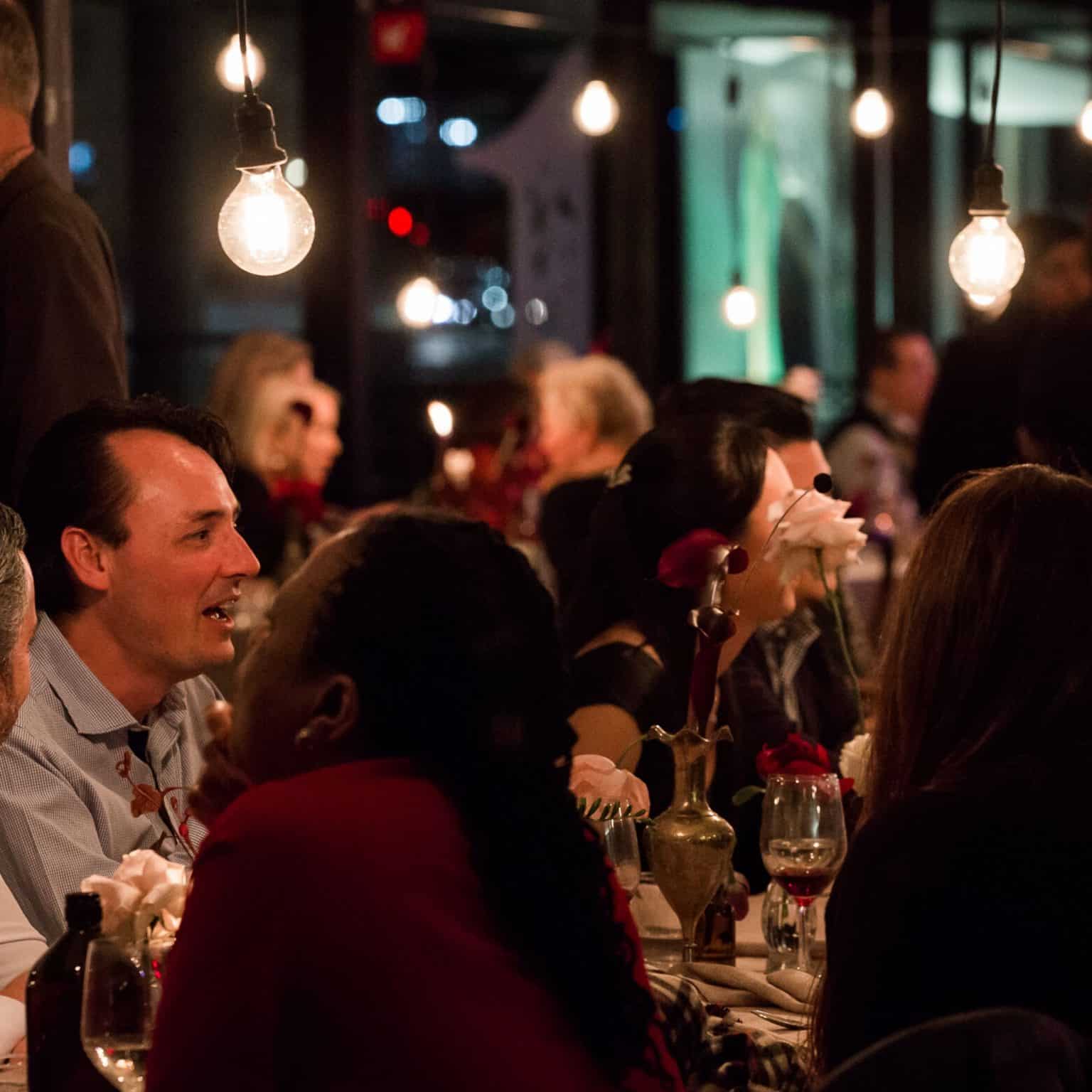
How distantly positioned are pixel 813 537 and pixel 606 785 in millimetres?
495

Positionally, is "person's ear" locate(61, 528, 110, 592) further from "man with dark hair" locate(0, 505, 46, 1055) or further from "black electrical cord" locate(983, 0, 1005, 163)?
"black electrical cord" locate(983, 0, 1005, 163)

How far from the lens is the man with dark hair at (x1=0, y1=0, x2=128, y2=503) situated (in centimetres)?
300

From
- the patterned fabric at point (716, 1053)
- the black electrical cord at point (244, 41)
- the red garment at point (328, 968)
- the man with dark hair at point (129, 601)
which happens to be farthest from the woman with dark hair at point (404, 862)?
the black electrical cord at point (244, 41)

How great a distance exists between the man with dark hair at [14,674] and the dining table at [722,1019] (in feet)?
2.37

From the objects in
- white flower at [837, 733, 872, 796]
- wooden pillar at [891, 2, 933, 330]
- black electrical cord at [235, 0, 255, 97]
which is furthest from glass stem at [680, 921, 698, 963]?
wooden pillar at [891, 2, 933, 330]

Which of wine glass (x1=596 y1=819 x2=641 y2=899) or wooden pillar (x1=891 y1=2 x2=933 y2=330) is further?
wooden pillar (x1=891 y1=2 x2=933 y2=330)

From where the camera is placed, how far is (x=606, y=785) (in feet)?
7.45

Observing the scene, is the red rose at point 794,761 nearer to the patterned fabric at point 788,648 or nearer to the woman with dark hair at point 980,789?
the woman with dark hair at point 980,789

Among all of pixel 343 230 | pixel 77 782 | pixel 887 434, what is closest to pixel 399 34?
pixel 343 230

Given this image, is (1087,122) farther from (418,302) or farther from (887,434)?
(418,302)

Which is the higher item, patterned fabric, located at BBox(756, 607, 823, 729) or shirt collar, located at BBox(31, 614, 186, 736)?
shirt collar, located at BBox(31, 614, 186, 736)

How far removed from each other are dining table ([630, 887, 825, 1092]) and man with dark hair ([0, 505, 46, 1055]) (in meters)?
0.72

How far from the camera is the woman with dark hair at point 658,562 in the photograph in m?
2.86

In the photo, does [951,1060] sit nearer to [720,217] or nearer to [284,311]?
[284,311]
